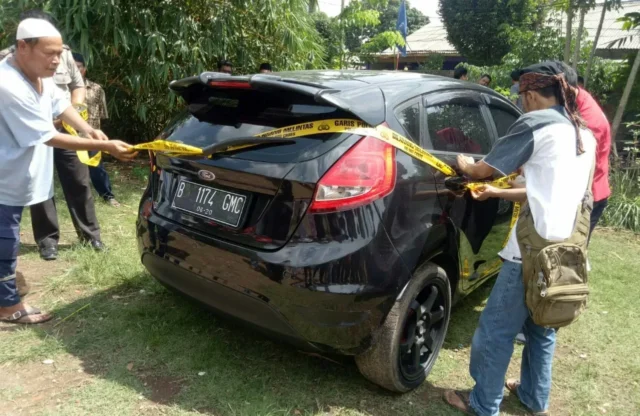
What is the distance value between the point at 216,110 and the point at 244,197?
0.62 m

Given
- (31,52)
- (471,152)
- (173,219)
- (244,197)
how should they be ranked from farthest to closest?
(471,152)
(31,52)
(173,219)
(244,197)

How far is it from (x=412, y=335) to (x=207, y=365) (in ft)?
3.62

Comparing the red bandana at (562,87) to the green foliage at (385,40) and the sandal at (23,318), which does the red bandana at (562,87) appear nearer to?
the sandal at (23,318)

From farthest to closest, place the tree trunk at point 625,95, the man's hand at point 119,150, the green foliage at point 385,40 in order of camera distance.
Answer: the green foliage at point 385,40 → the tree trunk at point 625,95 → the man's hand at point 119,150

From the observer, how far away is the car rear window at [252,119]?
2.28m

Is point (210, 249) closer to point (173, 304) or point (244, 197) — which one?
point (244, 197)

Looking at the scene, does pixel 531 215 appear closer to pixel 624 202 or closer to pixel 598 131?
pixel 598 131

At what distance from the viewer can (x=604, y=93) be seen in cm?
1147

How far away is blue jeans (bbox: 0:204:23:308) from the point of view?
2938 millimetres

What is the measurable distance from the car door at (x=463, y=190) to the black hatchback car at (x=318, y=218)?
0.05ft

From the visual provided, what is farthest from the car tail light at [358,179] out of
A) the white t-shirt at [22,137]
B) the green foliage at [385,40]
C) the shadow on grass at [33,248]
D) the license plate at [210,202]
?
the green foliage at [385,40]

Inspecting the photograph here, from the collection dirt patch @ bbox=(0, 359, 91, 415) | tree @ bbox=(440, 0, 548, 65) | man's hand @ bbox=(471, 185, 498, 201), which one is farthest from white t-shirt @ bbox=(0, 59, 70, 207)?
tree @ bbox=(440, 0, 548, 65)

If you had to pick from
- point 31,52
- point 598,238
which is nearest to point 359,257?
point 31,52

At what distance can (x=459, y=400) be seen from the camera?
258 centimetres
